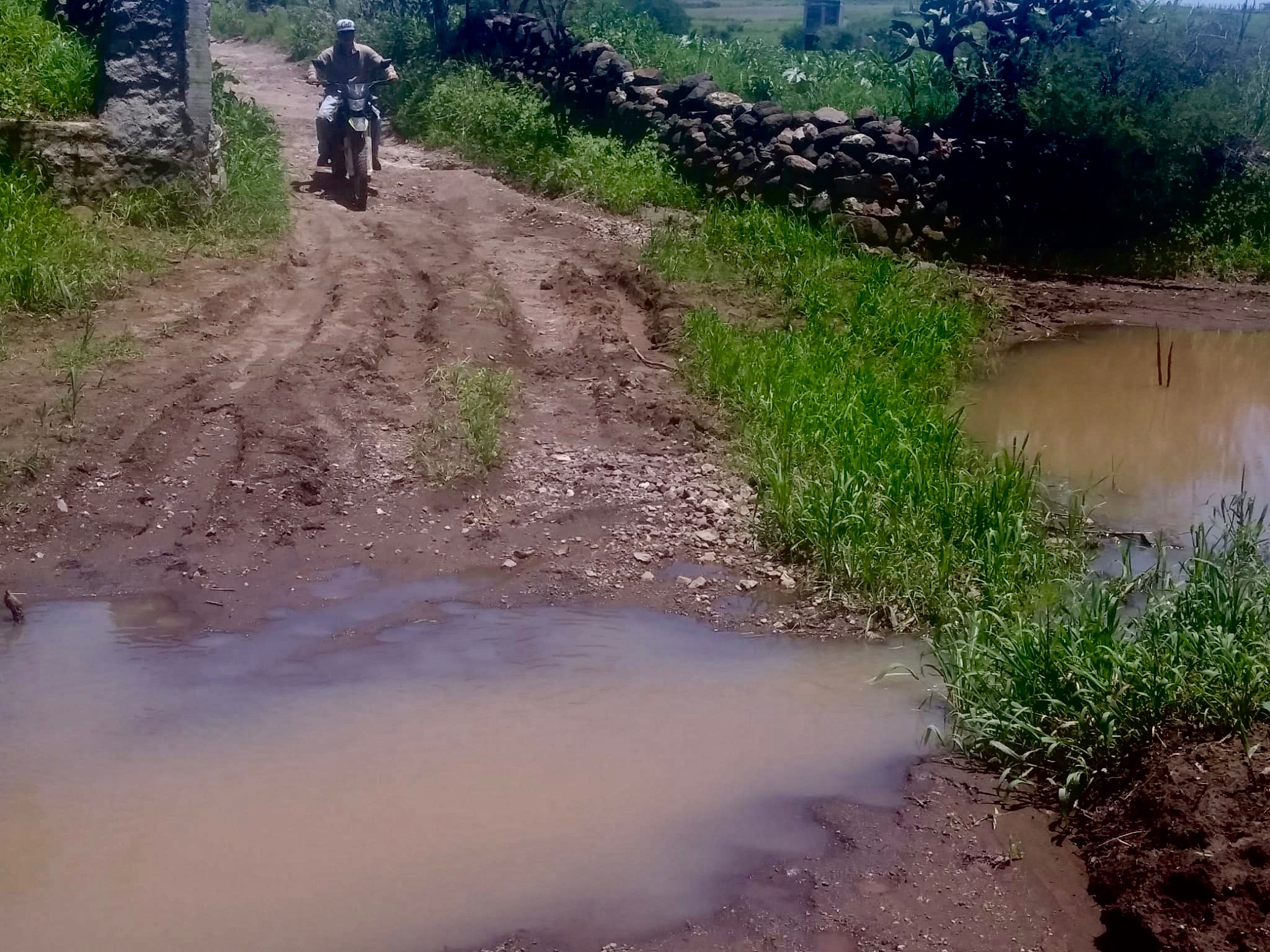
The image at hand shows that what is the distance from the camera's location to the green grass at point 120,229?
7.40 metres

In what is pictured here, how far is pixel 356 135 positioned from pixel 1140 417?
6948mm

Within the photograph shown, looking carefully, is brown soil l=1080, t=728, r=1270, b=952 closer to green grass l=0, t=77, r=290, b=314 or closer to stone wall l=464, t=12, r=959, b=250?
green grass l=0, t=77, r=290, b=314

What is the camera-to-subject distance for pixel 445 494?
6066 mm

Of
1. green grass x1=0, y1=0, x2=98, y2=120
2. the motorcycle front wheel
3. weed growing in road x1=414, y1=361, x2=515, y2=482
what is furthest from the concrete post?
weed growing in road x1=414, y1=361, x2=515, y2=482

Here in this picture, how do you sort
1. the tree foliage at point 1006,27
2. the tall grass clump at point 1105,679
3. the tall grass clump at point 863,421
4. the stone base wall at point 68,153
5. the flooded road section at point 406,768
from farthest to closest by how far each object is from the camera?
the tree foliage at point 1006,27 < the stone base wall at point 68,153 < the tall grass clump at point 863,421 < the tall grass clump at point 1105,679 < the flooded road section at point 406,768

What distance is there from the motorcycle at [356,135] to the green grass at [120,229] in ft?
2.18

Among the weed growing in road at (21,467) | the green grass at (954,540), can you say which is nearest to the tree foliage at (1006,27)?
the green grass at (954,540)

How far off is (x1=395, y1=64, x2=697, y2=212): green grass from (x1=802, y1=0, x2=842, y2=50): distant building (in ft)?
14.6

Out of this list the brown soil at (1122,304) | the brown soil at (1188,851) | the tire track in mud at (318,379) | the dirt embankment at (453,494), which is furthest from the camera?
the brown soil at (1122,304)

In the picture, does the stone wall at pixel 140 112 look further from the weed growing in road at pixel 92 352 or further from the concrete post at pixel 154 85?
the weed growing in road at pixel 92 352

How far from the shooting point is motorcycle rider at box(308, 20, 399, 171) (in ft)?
36.9

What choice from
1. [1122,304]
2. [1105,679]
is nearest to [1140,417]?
[1122,304]

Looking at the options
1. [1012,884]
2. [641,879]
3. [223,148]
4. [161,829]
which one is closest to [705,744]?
[641,879]

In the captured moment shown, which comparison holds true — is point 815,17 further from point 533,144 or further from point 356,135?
point 356,135
